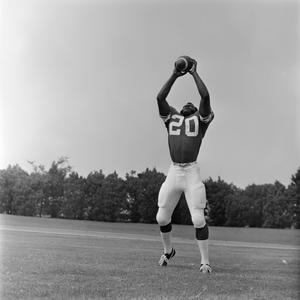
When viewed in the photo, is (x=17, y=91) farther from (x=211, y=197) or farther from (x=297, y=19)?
(x=211, y=197)

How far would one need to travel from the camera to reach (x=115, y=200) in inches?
1120

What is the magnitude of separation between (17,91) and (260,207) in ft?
90.5

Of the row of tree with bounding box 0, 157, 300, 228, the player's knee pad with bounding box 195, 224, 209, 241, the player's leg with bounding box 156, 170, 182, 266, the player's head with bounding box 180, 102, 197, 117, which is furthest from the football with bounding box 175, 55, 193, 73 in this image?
the row of tree with bounding box 0, 157, 300, 228

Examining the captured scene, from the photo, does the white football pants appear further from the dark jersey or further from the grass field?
the grass field

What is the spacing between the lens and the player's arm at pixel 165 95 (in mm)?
5468

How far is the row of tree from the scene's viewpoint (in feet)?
85.8

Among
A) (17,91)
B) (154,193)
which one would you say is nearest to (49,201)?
(154,193)

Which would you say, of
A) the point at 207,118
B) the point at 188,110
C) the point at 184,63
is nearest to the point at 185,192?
the point at 207,118

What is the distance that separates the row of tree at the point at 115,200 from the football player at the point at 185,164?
62.9 feet

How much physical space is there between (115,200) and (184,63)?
23.6 metres

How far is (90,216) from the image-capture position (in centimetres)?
3023

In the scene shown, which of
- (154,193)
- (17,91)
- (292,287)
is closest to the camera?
(292,287)

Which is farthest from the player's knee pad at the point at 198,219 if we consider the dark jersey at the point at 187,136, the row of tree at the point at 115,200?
the row of tree at the point at 115,200

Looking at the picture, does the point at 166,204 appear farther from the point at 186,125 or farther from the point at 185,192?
the point at 186,125
